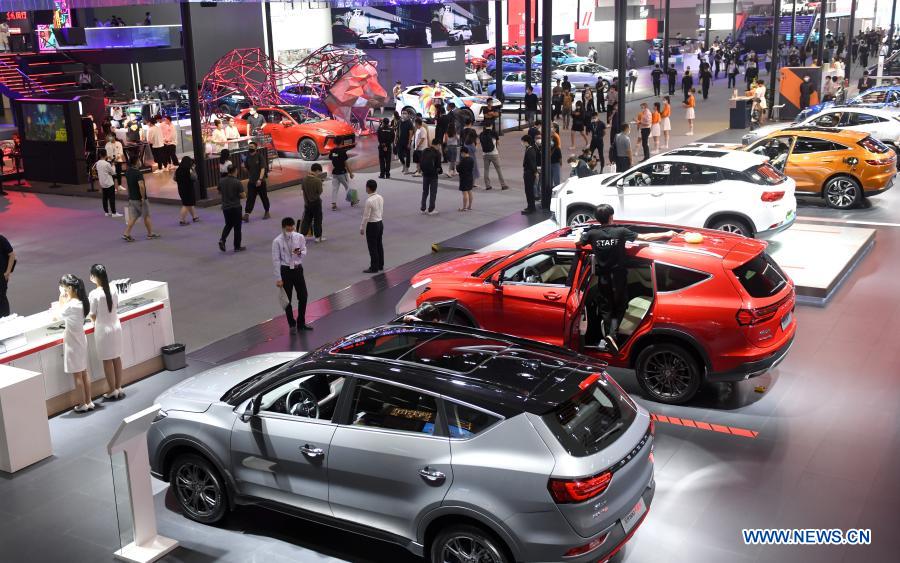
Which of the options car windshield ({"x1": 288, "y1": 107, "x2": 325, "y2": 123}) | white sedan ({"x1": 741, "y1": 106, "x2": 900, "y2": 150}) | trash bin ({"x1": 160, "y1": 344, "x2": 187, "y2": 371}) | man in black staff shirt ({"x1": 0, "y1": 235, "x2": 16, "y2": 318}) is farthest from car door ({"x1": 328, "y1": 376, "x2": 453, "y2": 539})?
car windshield ({"x1": 288, "y1": 107, "x2": 325, "y2": 123})

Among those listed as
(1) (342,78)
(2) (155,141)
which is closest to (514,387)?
(2) (155,141)

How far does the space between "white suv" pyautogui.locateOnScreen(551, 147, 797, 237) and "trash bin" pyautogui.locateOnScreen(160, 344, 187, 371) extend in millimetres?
7037

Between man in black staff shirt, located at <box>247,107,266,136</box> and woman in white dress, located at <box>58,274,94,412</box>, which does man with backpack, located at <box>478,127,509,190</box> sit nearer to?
man in black staff shirt, located at <box>247,107,266,136</box>

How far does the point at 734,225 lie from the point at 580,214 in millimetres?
2487

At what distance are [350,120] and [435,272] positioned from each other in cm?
2108

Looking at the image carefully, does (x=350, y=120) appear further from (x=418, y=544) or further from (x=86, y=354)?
(x=418, y=544)

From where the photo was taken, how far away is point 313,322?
12.1 metres

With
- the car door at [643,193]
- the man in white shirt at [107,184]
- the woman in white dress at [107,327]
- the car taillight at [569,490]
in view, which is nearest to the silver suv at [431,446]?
the car taillight at [569,490]

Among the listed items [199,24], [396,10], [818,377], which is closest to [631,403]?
[818,377]

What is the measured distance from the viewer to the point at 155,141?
23875mm

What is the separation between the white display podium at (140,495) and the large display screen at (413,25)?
109ft

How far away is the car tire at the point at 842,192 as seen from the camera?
57.0ft

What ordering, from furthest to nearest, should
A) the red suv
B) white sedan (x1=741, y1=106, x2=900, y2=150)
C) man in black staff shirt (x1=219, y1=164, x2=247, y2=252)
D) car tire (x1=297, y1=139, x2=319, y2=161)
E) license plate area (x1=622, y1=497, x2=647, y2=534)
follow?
1. car tire (x1=297, y1=139, x2=319, y2=161)
2. white sedan (x1=741, y1=106, x2=900, y2=150)
3. man in black staff shirt (x1=219, y1=164, x2=247, y2=252)
4. the red suv
5. license plate area (x1=622, y1=497, x2=647, y2=534)

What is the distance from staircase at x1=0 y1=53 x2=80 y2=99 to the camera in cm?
2628
